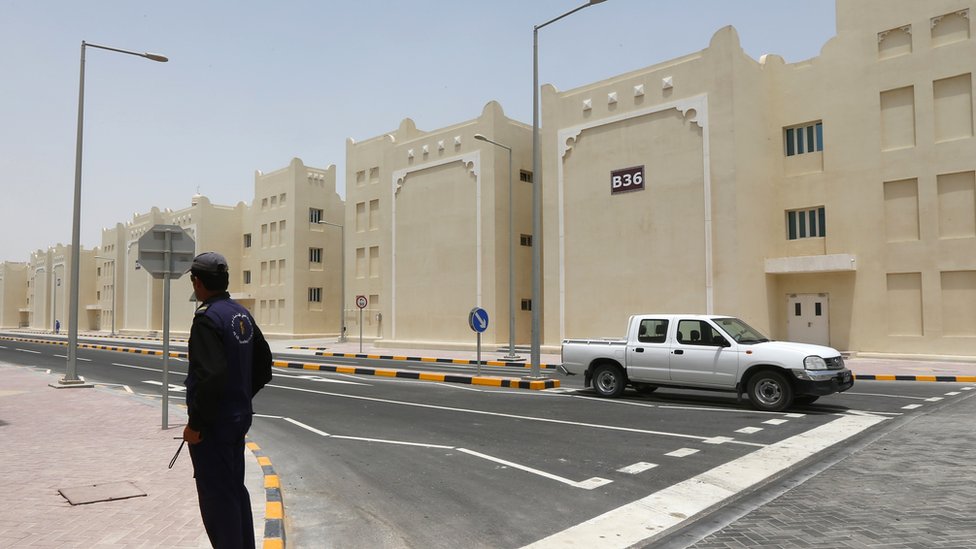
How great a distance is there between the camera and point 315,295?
174 feet

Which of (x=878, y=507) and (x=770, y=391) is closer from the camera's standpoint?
(x=878, y=507)

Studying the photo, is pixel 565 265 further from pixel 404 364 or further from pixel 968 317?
pixel 968 317

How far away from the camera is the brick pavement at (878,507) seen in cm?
486

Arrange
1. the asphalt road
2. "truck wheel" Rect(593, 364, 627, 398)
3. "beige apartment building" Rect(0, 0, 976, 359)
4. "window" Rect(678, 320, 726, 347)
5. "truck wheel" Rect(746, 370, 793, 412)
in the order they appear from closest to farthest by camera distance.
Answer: the asphalt road, "truck wheel" Rect(746, 370, 793, 412), "window" Rect(678, 320, 726, 347), "truck wheel" Rect(593, 364, 627, 398), "beige apartment building" Rect(0, 0, 976, 359)

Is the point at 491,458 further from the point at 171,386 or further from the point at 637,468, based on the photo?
the point at 171,386

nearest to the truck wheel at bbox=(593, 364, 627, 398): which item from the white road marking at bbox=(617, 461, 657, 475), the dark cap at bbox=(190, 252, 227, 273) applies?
the white road marking at bbox=(617, 461, 657, 475)

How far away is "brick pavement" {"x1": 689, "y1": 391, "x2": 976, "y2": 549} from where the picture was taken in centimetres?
486

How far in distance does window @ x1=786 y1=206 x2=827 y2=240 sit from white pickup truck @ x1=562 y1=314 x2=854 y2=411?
15.7m

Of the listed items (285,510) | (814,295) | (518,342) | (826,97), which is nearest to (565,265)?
(518,342)

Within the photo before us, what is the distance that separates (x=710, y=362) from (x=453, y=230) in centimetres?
2475

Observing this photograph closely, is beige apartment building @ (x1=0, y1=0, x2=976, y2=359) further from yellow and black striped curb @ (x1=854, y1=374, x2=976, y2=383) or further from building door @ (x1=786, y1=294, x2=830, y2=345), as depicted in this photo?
yellow and black striped curb @ (x1=854, y1=374, x2=976, y2=383)

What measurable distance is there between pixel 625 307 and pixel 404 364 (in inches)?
379

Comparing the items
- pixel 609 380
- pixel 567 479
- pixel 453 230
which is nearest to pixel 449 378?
pixel 609 380

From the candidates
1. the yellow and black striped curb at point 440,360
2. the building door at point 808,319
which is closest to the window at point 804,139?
the building door at point 808,319
